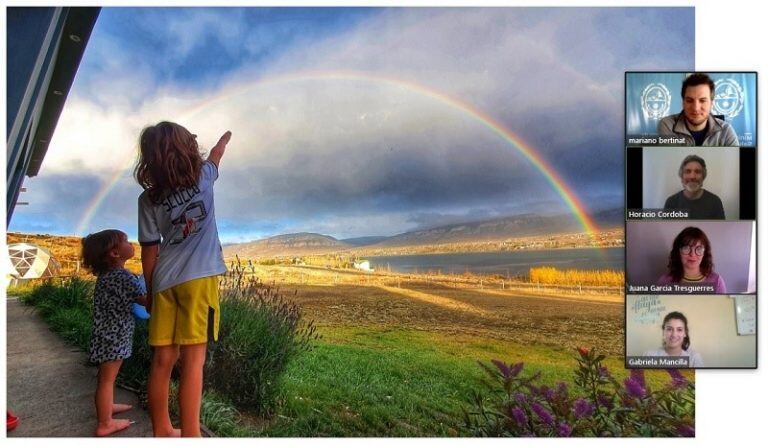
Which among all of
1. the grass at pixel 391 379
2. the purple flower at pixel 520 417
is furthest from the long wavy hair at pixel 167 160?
the purple flower at pixel 520 417

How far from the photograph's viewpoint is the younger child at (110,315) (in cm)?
322

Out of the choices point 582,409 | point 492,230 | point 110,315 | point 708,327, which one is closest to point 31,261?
point 110,315

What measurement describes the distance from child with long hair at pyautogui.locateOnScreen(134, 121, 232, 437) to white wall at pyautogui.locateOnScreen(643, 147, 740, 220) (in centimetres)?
294

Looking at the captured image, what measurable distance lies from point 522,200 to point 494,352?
116 centimetres

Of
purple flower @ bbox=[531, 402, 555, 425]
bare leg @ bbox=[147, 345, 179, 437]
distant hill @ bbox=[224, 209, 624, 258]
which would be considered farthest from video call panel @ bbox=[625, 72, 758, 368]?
bare leg @ bbox=[147, 345, 179, 437]

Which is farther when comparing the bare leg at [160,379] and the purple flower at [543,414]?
the purple flower at [543,414]

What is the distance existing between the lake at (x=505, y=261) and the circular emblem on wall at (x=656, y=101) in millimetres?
985

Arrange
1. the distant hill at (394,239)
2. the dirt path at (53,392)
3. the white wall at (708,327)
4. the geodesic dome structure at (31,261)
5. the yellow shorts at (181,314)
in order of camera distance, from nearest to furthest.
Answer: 1. the yellow shorts at (181,314)
2. the dirt path at (53,392)
3. the white wall at (708,327)
4. the distant hill at (394,239)
5. the geodesic dome structure at (31,261)

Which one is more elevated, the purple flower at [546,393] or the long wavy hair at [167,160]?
the long wavy hair at [167,160]

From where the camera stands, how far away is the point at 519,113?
398 cm

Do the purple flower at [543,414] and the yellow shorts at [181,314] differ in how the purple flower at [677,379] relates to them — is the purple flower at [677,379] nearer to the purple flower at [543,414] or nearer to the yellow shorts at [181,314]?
the purple flower at [543,414]

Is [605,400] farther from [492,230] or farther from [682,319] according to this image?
[492,230]

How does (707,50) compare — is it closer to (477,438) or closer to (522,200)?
(522,200)

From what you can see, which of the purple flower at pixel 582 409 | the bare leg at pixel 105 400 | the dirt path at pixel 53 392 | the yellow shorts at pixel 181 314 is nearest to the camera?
the yellow shorts at pixel 181 314
